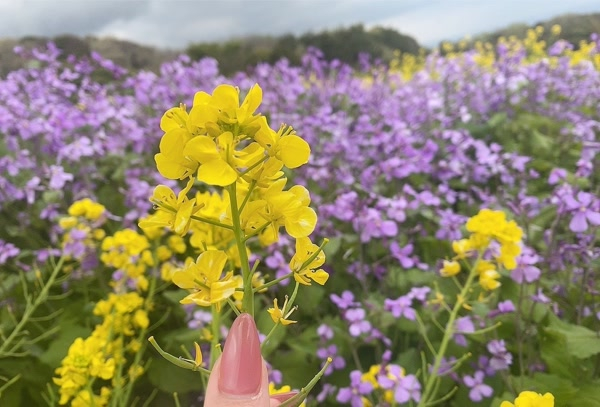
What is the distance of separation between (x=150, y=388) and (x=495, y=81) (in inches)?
120

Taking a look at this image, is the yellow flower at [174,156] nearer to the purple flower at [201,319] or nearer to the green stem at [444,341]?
the green stem at [444,341]

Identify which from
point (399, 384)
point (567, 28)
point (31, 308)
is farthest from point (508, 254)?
point (567, 28)

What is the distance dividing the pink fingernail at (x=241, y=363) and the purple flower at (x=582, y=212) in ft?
3.81

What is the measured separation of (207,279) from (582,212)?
1.21 metres

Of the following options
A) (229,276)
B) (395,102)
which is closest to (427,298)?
(229,276)

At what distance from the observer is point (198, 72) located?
3.96 metres

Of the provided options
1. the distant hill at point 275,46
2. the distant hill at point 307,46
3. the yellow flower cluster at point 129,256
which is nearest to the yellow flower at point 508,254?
the yellow flower cluster at point 129,256

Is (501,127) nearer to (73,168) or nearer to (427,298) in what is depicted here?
(427,298)

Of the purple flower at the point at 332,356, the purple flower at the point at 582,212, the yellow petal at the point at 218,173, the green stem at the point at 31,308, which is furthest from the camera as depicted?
the purple flower at the point at 332,356

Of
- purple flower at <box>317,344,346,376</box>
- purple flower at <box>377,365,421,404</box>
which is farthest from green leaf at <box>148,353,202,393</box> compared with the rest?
purple flower at <box>377,365,421,404</box>

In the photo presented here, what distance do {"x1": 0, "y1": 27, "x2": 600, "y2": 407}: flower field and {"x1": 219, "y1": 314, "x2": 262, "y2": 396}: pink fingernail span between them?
0.03 m

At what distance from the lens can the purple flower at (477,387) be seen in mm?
1339

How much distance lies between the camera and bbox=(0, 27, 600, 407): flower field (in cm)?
53

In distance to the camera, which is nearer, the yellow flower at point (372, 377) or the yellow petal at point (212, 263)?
the yellow petal at point (212, 263)
